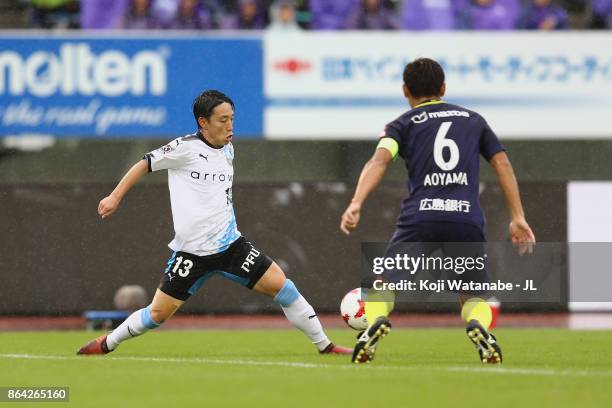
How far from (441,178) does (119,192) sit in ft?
7.41

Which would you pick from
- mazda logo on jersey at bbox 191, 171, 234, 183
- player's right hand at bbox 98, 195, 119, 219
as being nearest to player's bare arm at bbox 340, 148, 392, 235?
player's right hand at bbox 98, 195, 119, 219

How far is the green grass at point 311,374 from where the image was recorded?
6762 millimetres

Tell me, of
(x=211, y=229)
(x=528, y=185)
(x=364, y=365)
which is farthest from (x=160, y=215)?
(x=364, y=365)

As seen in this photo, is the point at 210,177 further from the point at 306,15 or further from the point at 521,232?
the point at 306,15

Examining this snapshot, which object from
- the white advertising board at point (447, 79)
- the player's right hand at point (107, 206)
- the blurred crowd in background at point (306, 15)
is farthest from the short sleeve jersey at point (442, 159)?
the blurred crowd in background at point (306, 15)

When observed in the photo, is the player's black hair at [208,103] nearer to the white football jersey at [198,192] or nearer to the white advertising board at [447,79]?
the white football jersey at [198,192]

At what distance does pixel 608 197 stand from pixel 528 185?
1.08 m

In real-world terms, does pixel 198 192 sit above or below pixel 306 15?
below

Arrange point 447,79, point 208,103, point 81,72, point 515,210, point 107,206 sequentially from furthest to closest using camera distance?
point 447,79
point 81,72
point 208,103
point 107,206
point 515,210

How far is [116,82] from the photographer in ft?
57.5

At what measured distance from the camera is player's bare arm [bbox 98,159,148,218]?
9102 millimetres

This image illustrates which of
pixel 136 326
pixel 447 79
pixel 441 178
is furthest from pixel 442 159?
pixel 447 79

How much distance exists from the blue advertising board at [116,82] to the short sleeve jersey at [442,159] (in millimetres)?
9194

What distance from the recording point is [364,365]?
871 cm
